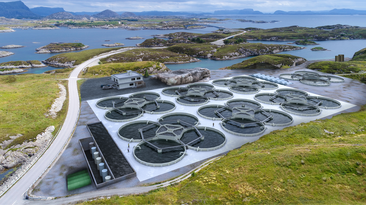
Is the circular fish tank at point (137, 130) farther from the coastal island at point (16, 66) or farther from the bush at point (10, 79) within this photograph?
the coastal island at point (16, 66)

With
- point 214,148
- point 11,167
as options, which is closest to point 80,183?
point 11,167

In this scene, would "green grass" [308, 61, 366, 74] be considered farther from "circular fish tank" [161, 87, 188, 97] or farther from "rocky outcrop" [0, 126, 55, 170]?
"rocky outcrop" [0, 126, 55, 170]

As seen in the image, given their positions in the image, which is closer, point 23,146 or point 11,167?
point 11,167

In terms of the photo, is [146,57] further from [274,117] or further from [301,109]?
[301,109]

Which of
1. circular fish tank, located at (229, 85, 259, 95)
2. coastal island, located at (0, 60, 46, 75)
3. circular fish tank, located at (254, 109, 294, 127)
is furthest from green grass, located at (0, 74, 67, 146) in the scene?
coastal island, located at (0, 60, 46, 75)

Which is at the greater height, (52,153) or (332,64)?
(332,64)

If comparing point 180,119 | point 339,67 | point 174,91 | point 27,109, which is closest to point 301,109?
point 180,119

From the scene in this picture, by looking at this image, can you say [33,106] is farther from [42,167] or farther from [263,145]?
[263,145]
